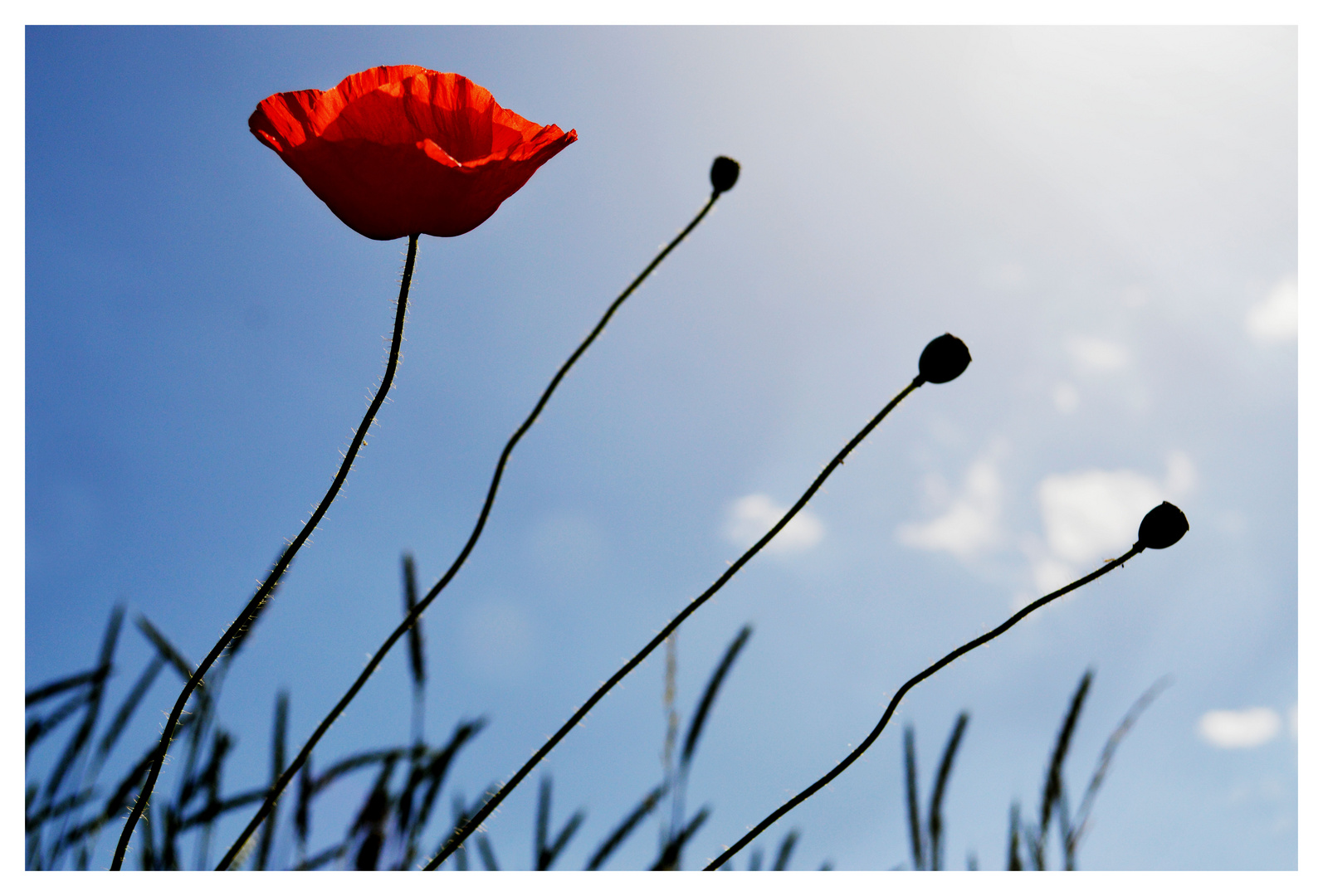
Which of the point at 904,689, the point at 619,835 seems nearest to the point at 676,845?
the point at 619,835

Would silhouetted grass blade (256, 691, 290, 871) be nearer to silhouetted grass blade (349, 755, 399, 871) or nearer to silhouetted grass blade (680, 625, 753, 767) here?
silhouetted grass blade (349, 755, 399, 871)

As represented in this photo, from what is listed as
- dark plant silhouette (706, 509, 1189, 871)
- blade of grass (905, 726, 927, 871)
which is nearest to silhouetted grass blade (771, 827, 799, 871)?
blade of grass (905, 726, 927, 871)

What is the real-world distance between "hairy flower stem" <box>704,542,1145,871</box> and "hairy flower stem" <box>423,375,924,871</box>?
3.4 inches

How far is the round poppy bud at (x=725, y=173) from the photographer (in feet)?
1.86

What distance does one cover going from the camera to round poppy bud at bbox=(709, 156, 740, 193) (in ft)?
1.86

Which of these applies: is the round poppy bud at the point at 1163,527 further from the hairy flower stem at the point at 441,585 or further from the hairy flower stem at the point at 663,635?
the hairy flower stem at the point at 441,585

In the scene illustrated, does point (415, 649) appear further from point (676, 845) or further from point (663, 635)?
point (663, 635)

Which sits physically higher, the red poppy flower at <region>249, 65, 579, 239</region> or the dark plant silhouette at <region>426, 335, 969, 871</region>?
the red poppy flower at <region>249, 65, 579, 239</region>

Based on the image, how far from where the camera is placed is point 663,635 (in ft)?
1.22

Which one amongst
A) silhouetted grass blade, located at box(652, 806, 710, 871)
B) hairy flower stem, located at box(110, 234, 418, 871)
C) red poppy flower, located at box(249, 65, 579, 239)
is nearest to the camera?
hairy flower stem, located at box(110, 234, 418, 871)

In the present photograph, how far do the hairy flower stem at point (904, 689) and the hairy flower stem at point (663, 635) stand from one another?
0.09 m
